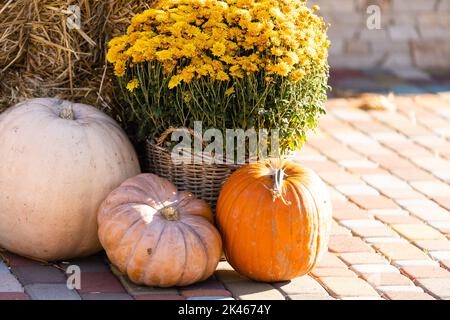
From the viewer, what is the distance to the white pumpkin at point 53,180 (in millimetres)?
3805

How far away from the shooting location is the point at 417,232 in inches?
172

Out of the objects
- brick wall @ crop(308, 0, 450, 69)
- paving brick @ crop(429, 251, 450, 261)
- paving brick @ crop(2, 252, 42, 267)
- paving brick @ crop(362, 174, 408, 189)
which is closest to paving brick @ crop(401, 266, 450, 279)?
paving brick @ crop(429, 251, 450, 261)

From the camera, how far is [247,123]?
12.7ft

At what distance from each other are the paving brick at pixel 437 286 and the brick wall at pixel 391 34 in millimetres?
3549

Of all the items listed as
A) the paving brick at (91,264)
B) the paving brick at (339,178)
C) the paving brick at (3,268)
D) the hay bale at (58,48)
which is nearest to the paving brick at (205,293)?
the paving brick at (91,264)

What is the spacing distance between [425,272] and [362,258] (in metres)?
0.29

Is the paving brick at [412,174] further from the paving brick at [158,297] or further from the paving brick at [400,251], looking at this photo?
the paving brick at [158,297]

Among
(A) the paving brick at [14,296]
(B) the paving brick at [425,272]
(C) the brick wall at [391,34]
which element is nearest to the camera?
(A) the paving brick at [14,296]

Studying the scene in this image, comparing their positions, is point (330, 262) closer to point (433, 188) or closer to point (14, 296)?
point (433, 188)

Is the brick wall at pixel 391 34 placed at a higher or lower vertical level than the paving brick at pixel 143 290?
higher

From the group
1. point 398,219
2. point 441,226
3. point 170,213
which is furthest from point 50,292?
point 441,226

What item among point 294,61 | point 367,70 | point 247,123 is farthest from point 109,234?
point 367,70
